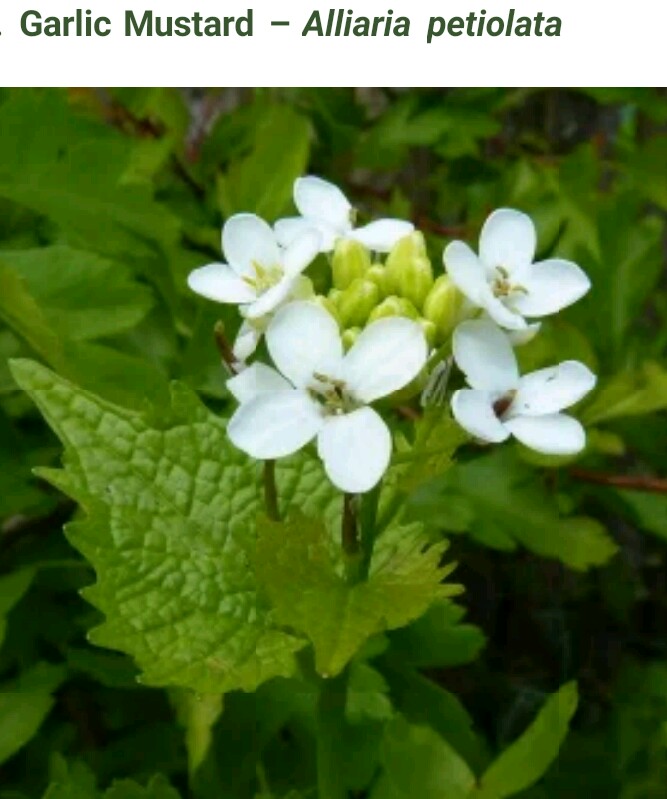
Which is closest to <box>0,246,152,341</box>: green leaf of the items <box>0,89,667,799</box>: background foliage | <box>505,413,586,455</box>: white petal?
<box>0,89,667,799</box>: background foliage

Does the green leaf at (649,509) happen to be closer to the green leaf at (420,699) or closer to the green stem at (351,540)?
the green leaf at (420,699)

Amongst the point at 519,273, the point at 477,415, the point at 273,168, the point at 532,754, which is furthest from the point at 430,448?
the point at 273,168

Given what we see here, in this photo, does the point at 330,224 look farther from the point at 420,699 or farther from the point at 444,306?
the point at 420,699

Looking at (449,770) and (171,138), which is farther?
(171,138)

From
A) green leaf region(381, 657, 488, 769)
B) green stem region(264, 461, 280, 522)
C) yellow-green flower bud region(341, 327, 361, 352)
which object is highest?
yellow-green flower bud region(341, 327, 361, 352)

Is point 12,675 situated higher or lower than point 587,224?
lower

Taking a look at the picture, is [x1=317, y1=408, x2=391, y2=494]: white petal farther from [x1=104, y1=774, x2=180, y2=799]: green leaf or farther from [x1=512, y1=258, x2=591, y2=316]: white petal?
[x1=104, y1=774, x2=180, y2=799]: green leaf
